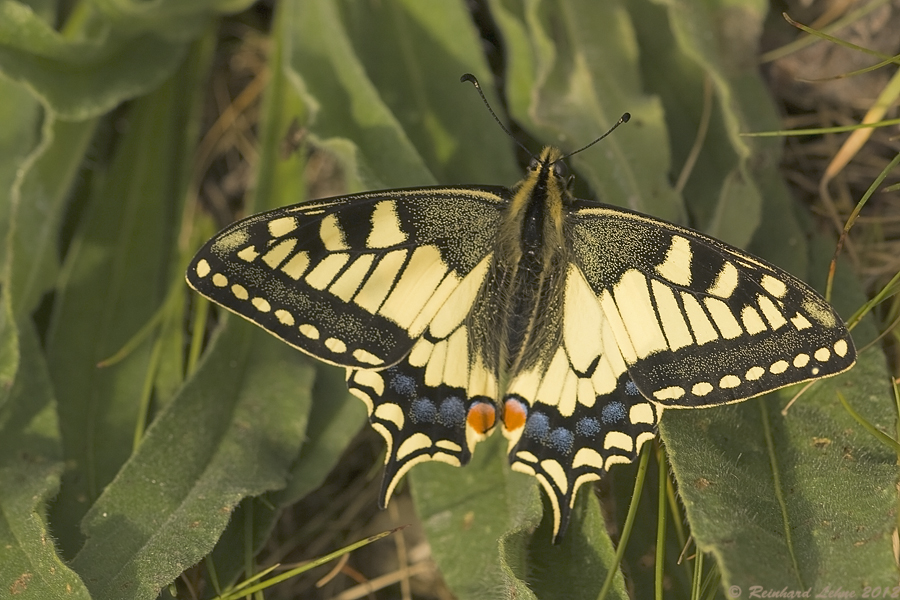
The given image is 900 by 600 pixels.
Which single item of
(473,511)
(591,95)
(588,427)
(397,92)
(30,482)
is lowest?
(30,482)

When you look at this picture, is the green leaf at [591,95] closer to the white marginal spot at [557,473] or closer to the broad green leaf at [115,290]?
the white marginal spot at [557,473]

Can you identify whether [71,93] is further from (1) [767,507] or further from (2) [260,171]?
Result: (1) [767,507]

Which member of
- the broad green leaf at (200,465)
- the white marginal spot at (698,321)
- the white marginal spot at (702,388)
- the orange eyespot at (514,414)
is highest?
the white marginal spot at (698,321)

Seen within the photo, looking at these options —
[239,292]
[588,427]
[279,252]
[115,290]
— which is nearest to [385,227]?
[279,252]

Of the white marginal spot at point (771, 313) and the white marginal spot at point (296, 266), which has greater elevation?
the white marginal spot at point (771, 313)

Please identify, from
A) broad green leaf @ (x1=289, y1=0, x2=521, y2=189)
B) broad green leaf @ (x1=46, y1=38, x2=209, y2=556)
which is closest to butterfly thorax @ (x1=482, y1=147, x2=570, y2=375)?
broad green leaf @ (x1=289, y1=0, x2=521, y2=189)

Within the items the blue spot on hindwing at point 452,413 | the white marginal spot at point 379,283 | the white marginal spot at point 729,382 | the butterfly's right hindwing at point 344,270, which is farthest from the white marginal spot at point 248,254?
the white marginal spot at point 729,382

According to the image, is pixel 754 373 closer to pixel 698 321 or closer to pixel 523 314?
pixel 698 321
